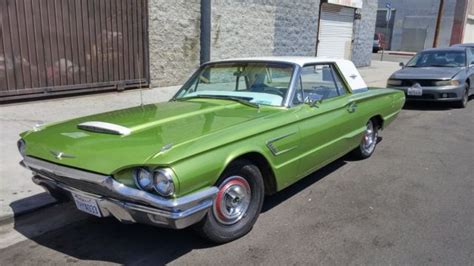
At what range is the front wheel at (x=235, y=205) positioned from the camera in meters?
3.32

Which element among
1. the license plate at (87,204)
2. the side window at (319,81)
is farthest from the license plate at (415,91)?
the license plate at (87,204)

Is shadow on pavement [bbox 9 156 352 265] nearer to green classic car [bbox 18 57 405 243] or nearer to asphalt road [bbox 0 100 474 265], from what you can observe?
asphalt road [bbox 0 100 474 265]

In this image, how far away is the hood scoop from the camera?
3.37 metres

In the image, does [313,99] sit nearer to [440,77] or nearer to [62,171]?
[62,171]

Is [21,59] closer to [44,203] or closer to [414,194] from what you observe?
[44,203]

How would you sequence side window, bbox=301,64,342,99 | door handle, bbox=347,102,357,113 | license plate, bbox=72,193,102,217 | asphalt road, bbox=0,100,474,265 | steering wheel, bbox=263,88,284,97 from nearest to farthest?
license plate, bbox=72,193,102,217, asphalt road, bbox=0,100,474,265, steering wheel, bbox=263,88,284,97, side window, bbox=301,64,342,99, door handle, bbox=347,102,357,113

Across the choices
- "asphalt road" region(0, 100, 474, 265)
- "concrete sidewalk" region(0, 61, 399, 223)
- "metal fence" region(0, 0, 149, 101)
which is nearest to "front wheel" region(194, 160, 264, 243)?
"asphalt road" region(0, 100, 474, 265)

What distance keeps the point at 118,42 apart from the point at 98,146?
23.5 feet

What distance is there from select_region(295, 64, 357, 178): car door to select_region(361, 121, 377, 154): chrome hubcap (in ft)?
2.45

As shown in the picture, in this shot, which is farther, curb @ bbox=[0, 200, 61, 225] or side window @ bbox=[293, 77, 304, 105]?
side window @ bbox=[293, 77, 304, 105]

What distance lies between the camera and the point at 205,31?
11.4m

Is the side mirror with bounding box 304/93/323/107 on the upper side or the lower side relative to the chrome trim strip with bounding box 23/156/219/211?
upper

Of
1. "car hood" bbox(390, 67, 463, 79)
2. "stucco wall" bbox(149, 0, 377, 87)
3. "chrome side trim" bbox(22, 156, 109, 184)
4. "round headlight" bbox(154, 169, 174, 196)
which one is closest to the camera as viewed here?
"round headlight" bbox(154, 169, 174, 196)

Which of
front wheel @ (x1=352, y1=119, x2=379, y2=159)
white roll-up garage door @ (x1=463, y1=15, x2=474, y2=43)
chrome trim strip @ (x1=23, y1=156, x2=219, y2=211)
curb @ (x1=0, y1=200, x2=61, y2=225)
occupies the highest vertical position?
white roll-up garage door @ (x1=463, y1=15, x2=474, y2=43)
